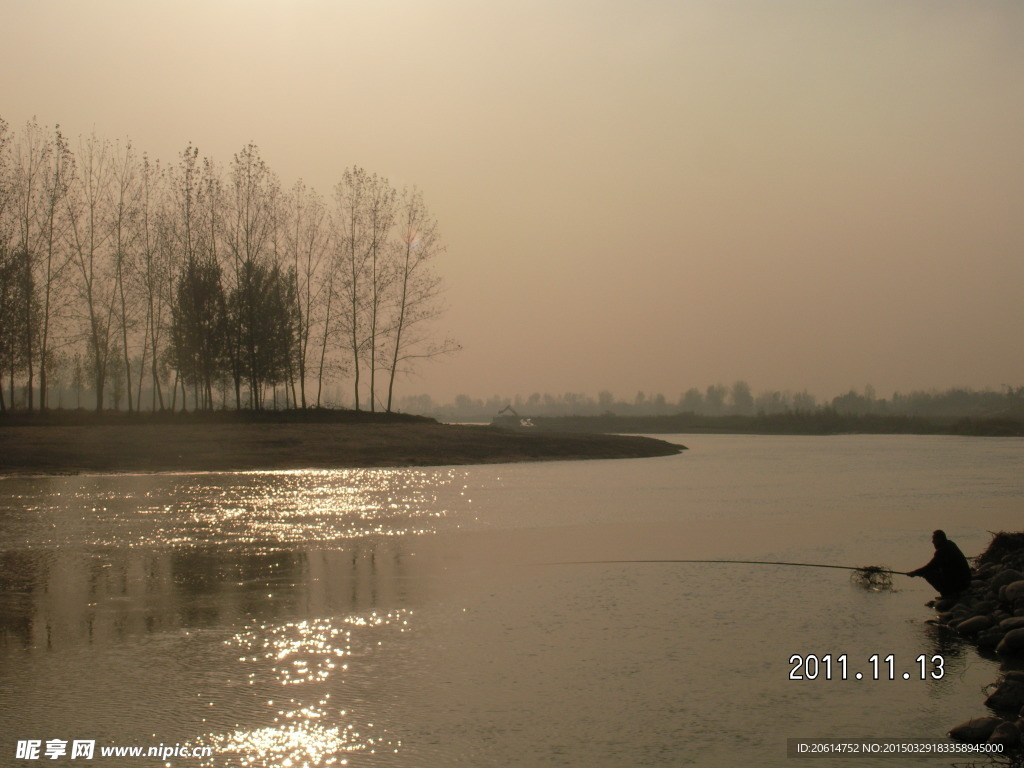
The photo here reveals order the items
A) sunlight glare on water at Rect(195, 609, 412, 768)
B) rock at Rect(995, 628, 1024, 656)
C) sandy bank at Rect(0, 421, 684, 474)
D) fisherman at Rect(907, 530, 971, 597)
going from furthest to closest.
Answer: sandy bank at Rect(0, 421, 684, 474) < fisherman at Rect(907, 530, 971, 597) < rock at Rect(995, 628, 1024, 656) < sunlight glare on water at Rect(195, 609, 412, 768)

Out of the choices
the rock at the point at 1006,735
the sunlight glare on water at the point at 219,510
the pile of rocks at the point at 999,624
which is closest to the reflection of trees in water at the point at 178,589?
the sunlight glare on water at the point at 219,510

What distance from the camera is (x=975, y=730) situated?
23.8 ft

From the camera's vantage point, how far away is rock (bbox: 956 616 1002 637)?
10.6 m

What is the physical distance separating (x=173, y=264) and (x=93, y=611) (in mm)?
48009

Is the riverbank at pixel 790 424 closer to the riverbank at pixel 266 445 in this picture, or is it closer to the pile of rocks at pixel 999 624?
the riverbank at pixel 266 445

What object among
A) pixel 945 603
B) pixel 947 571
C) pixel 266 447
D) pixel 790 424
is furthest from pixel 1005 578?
pixel 790 424

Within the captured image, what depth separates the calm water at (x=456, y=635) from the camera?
735 centimetres

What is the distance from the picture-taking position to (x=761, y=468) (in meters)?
43.2

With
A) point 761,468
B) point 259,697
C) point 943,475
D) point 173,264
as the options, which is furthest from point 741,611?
point 173,264

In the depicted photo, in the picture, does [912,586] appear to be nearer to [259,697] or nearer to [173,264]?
[259,697]

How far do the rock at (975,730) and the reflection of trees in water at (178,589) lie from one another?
6753 mm

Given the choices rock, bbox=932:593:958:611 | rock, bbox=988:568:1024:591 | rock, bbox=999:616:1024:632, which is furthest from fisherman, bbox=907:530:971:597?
rock, bbox=999:616:1024:632

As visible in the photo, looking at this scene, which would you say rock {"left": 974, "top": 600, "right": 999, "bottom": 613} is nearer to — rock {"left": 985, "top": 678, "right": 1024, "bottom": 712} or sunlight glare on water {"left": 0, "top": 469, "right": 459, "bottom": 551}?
rock {"left": 985, "top": 678, "right": 1024, "bottom": 712}

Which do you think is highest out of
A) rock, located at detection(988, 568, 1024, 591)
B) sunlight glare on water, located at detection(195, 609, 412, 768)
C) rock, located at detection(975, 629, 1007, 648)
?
rock, located at detection(988, 568, 1024, 591)
